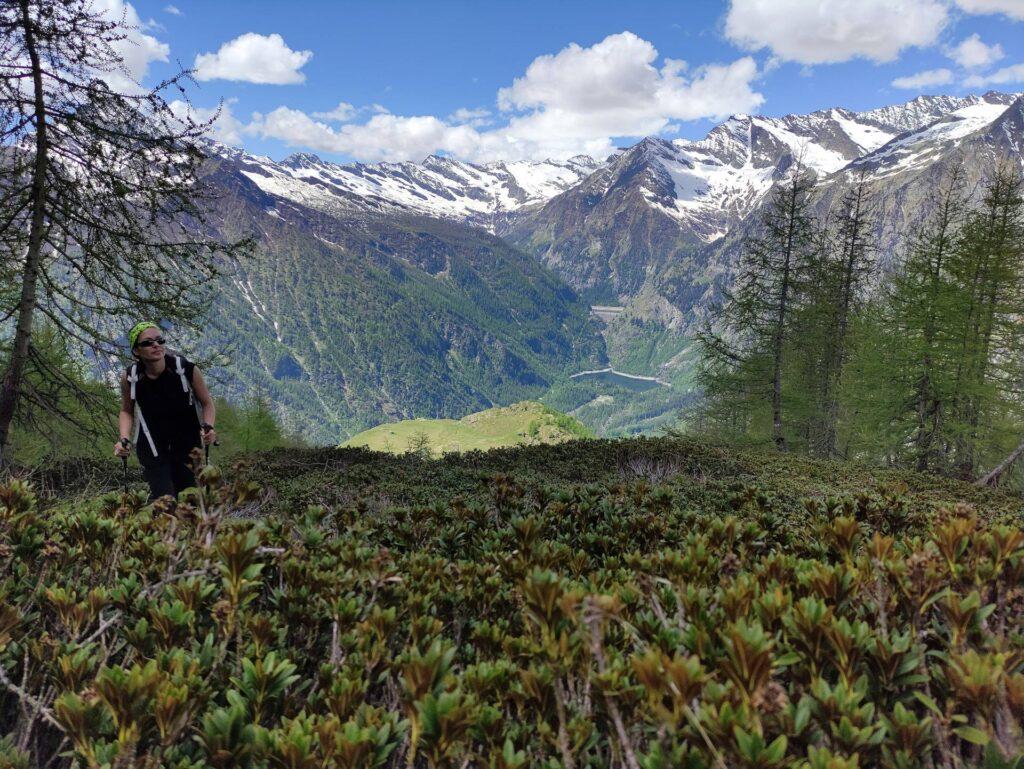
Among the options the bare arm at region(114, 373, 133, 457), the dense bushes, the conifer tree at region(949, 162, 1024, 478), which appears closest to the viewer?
the dense bushes

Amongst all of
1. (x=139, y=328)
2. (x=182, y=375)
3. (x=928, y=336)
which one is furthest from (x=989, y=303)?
(x=139, y=328)

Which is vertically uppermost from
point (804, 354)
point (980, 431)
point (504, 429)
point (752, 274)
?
point (752, 274)

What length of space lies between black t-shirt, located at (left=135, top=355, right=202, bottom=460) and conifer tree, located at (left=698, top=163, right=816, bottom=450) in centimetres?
2150

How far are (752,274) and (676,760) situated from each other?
2472cm

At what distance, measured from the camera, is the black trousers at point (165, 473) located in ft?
18.6

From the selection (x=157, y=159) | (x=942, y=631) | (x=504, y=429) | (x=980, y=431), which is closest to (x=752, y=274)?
(x=980, y=431)

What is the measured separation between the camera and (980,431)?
798 inches

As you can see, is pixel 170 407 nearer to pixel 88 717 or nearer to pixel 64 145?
pixel 88 717

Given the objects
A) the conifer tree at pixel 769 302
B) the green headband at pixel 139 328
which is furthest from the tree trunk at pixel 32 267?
the conifer tree at pixel 769 302

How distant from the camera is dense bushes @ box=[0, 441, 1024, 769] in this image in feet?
3.56

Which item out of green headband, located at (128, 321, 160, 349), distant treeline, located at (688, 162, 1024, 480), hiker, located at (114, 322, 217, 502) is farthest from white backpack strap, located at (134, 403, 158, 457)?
distant treeline, located at (688, 162, 1024, 480)

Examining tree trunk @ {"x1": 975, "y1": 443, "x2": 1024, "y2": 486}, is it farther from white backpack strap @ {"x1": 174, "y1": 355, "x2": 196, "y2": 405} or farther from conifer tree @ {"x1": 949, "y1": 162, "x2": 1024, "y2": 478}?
conifer tree @ {"x1": 949, "y1": 162, "x2": 1024, "y2": 478}

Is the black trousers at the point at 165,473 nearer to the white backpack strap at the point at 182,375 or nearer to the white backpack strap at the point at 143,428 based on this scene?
the white backpack strap at the point at 143,428

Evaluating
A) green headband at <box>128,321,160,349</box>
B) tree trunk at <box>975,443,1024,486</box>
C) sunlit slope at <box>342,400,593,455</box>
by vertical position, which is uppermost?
green headband at <box>128,321,160,349</box>
